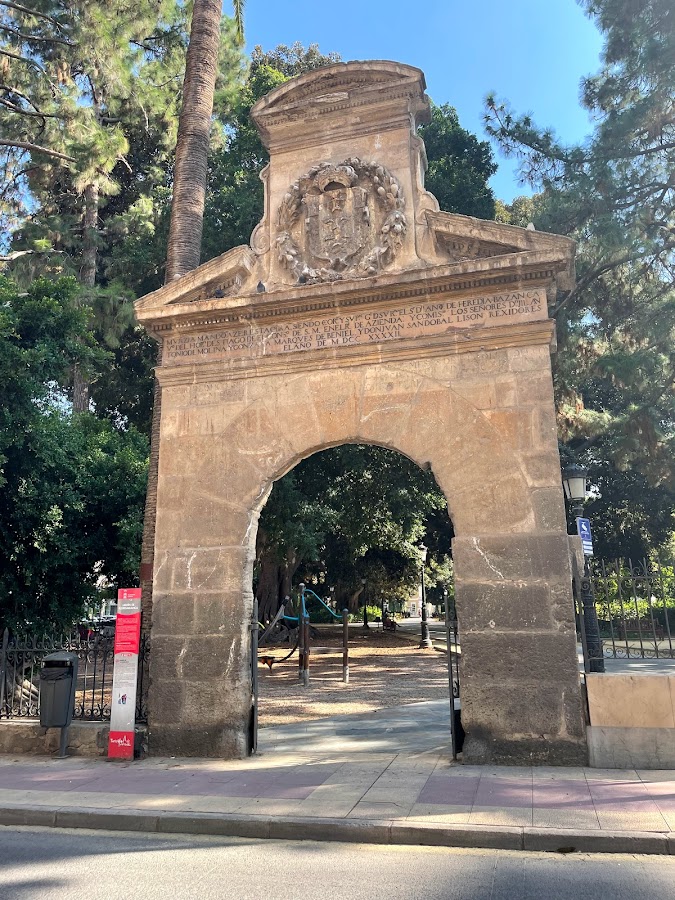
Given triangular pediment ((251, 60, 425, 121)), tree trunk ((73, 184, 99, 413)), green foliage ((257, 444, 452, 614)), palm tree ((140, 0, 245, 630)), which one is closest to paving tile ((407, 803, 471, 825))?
palm tree ((140, 0, 245, 630))

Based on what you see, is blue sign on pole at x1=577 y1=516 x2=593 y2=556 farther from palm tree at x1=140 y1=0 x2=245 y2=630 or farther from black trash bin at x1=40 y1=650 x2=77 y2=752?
black trash bin at x1=40 y1=650 x2=77 y2=752

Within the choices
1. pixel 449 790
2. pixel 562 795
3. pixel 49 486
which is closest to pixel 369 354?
pixel 449 790

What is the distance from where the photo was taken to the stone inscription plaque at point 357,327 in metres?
7.82

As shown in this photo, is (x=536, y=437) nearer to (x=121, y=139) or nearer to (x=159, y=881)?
(x=159, y=881)

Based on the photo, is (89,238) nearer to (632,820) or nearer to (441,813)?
(441,813)

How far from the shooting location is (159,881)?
4488mm

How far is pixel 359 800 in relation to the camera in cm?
589

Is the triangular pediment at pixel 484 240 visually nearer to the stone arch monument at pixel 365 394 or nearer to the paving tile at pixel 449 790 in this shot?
the stone arch monument at pixel 365 394

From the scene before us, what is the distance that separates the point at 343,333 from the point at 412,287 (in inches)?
39.0

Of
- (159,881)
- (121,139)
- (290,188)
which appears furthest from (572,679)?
(121,139)

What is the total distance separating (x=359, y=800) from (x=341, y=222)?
6.53 metres

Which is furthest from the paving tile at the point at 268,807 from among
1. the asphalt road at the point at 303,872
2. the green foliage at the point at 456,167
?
the green foliage at the point at 456,167

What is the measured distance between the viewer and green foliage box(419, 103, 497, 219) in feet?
63.4

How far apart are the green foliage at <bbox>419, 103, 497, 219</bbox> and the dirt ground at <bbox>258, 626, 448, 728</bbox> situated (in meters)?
12.5
